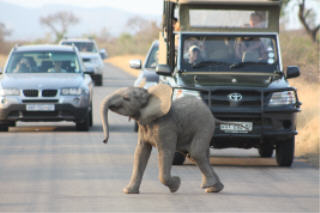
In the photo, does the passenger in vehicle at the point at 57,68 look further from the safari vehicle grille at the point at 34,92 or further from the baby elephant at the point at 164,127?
the baby elephant at the point at 164,127

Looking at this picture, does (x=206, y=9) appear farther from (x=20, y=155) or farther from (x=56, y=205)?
(x=56, y=205)

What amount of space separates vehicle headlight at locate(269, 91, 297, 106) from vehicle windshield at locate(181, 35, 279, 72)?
948mm

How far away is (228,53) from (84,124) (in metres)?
4.59

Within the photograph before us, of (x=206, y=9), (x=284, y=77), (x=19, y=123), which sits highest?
(x=206, y=9)

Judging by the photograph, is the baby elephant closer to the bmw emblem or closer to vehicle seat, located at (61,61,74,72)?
the bmw emblem

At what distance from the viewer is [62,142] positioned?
1558cm

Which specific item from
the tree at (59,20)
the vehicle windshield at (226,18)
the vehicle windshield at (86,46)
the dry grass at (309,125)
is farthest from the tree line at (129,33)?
the vehicle windshield at (226,18)

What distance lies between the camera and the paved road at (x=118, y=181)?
9.42m

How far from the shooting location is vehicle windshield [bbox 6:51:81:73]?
1828 centimetres

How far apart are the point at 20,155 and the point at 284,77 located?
414 cm

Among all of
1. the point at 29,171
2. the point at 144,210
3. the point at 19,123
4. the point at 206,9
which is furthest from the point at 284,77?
the point at 19,123

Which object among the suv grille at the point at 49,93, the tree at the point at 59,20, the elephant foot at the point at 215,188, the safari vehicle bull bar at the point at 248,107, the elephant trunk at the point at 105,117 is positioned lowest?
the tree at the point at 59,20

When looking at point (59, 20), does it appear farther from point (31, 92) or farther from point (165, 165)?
point (165, 165)

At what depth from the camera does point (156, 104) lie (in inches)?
388
